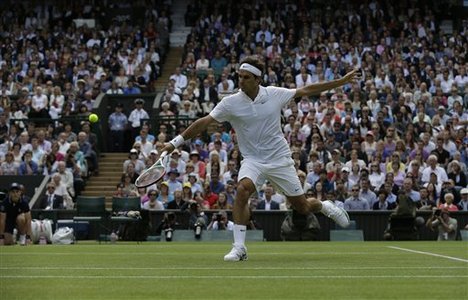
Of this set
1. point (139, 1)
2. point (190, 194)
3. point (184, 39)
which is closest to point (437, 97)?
point (190, 194)

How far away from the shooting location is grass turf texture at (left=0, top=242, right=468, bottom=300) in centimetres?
924

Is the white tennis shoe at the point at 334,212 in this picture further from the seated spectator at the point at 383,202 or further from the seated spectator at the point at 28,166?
the seated spectator at the point at 28,166

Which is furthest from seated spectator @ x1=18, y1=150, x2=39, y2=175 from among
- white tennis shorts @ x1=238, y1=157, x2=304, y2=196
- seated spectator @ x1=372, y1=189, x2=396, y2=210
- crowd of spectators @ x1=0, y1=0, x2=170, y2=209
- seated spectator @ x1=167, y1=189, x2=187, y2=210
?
white tennis shorts @ x1=238, y1=157, x2=304, y2=196

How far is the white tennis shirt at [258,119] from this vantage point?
1361cm

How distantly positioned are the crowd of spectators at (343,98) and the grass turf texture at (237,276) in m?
10.8

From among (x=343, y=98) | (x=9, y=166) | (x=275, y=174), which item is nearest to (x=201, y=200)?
(x=9, y=166)

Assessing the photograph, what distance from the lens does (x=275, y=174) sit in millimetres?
13891

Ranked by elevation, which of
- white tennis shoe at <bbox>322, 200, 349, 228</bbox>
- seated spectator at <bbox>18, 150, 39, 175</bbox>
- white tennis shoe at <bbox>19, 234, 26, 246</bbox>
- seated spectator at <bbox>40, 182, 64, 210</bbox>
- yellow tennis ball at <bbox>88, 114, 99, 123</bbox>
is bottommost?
white tennis shoe at <bbox>19, 234, 26, 246</bbox>

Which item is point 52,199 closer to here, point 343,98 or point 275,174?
point 343,98

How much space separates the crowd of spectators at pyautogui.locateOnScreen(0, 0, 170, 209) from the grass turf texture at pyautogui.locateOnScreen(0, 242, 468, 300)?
13467mm

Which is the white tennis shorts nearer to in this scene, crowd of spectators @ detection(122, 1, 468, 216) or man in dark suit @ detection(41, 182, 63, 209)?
crowd of spectators @ detection(122, 1, 468, 216)

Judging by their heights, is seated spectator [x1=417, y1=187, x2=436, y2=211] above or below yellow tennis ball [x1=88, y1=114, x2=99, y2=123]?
below

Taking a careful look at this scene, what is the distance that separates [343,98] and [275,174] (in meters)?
16.5

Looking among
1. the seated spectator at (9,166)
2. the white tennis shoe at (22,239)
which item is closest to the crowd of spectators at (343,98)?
the seated spectator at (9,166)
